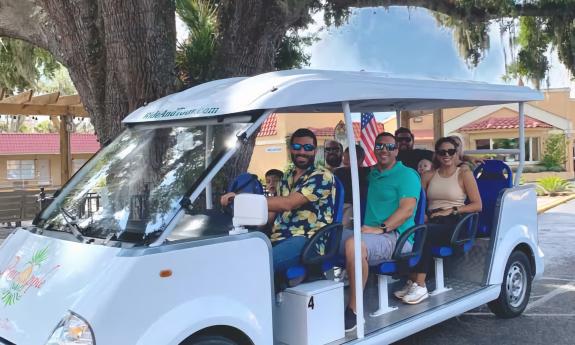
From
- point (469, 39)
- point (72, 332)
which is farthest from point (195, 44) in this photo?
point (469, 39)

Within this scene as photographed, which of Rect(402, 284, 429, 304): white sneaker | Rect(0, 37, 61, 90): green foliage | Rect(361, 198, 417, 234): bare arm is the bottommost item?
Rect(402, 284, 429, 304): white sneaker

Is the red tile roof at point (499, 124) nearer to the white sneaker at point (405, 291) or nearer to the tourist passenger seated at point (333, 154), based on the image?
the tourist passenger seated at point (333, 154)

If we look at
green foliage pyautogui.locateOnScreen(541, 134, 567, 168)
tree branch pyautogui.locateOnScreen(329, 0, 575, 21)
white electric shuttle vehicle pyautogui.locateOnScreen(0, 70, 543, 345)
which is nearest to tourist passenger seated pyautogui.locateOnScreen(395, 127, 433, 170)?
white electric shuttle vehicle pyautogui.locateOnScreen(0, 70, 543, 345)

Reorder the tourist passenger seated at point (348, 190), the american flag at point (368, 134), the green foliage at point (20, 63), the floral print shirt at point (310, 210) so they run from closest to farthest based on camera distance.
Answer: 1. the floral print shirt at point (310, 210)
2. the tourist passenger seated at point (348, 190)
3. the american flag at point (368, 134)
4. the green foliage at point (20, 63)

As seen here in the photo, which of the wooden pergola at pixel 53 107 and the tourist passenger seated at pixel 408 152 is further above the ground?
the wooden pergola at pixel 53 107

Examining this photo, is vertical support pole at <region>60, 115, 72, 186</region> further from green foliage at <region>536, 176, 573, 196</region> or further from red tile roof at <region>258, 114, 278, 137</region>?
green foliage at <region>536, 176, 573, 196</region>

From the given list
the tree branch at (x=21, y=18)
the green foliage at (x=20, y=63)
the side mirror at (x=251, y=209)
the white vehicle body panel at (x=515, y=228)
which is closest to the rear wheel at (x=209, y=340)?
the side mirror at (x=251, y=209)

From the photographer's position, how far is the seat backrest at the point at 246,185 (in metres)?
4.33

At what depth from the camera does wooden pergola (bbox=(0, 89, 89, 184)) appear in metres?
12.1

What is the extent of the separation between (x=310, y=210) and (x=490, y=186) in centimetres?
257

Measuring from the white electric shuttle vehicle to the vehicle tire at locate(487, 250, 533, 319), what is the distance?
1193 millimetres

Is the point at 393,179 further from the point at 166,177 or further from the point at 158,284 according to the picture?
the point at 158,284

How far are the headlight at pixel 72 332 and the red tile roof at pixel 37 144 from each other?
2888 cm

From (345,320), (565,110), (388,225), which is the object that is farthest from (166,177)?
(565,110)
